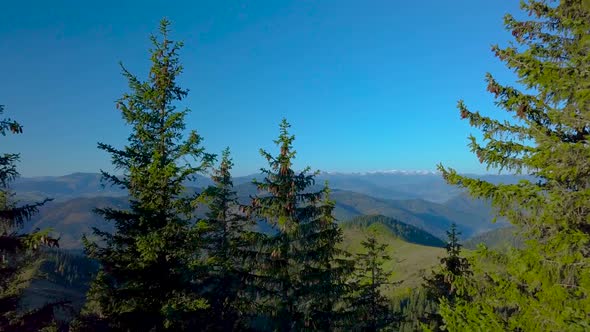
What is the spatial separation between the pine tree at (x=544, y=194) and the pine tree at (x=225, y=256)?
31.0 ft

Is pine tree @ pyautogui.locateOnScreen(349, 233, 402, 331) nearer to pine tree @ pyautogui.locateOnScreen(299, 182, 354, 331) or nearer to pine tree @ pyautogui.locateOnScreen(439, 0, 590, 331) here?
pine tree @ pyautogui.locateOnScreen(299, 182, 354, 331)

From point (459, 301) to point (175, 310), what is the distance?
9.02m

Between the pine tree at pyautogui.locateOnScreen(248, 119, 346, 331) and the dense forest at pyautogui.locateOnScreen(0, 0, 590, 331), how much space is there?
6cm

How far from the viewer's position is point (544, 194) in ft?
24.8

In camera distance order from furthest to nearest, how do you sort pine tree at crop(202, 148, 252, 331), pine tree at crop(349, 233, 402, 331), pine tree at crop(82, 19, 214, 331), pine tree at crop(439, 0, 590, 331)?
pine tree at crop(349, 233, 402, 331)
pine tree at crop(202, 148, 252, 331)
pine tree at crop(82, 19, 214, 331)
pine tree at crop(439, 0, 590, 331)

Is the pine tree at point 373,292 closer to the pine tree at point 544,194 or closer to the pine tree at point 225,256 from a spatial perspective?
the pine tree at point 225,256

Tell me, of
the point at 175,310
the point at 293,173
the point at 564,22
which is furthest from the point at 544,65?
the point at 175,310

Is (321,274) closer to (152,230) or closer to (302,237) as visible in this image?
(302,237)

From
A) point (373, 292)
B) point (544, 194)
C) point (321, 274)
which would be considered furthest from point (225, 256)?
point (544, 194)

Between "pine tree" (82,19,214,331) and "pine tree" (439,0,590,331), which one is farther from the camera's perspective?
"pine tree" (82,19,214,331)

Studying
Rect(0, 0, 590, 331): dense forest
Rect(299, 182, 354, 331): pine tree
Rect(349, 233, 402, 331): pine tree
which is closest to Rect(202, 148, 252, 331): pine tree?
Rect(0, 0, 590, 331): dense forest

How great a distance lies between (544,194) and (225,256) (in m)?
14.4

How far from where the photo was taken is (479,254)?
28.2 feet

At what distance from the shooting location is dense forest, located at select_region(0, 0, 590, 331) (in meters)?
7.31
